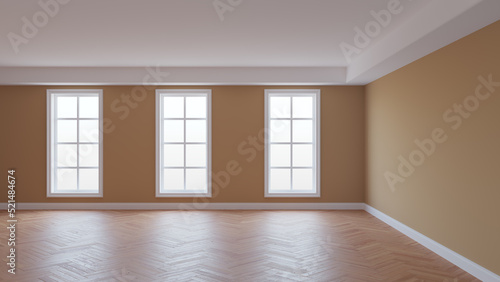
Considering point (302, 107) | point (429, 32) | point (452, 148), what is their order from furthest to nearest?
point (302, 107)
point (452, 148)
point (429, 32)

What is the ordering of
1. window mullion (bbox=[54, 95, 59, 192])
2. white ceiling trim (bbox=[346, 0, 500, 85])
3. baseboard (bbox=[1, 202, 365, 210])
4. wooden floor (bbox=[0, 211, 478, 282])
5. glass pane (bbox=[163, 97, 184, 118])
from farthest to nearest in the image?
1. glass pane (bbox=[163, 97, 184, 118])
2. window mullion (bbox=[54, 95, 59, 192])
3. baseboard (bbox=[1, 202, 365, 210])
4. wooden floor (bbox=[0, 211, 478, 282])
5. white ceiling trim (bbox=[346, 0, 500, 85])

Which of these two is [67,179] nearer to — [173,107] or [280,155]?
[173,107]

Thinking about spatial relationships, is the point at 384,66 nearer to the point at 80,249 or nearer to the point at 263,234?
the point at 263,234

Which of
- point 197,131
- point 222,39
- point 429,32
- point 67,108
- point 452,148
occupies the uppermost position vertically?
point 222,39

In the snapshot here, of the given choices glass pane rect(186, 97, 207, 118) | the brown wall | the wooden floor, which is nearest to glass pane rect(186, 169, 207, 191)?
the brown wall

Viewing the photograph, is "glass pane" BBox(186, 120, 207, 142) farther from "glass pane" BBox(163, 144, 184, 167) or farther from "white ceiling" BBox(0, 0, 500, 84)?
"white ceiling" BBox(0, 0, 500, 84)

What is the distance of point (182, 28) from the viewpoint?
14.2 feet

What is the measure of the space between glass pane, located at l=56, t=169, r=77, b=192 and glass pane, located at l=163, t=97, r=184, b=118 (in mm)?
2103

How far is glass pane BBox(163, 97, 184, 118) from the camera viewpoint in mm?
7215

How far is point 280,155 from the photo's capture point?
7.22 meters

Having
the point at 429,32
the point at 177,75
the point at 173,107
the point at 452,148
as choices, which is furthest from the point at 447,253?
the point at 173,107

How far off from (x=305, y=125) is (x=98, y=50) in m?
3.88

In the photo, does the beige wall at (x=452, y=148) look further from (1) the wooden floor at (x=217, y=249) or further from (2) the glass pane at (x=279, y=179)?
(2) the glass pane at (x=279, y=179)

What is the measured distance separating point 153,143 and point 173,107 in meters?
0.79
